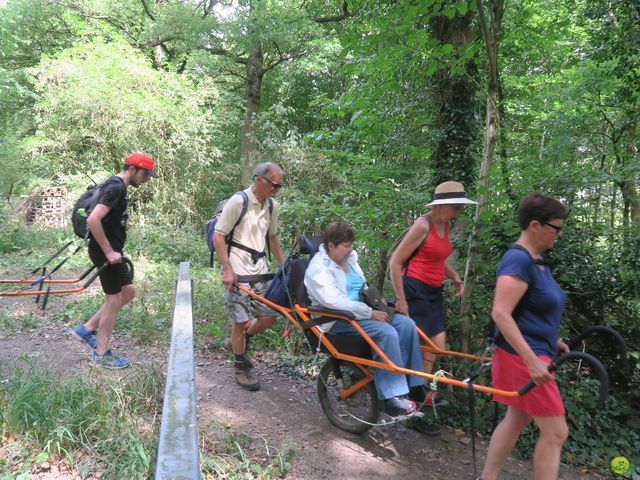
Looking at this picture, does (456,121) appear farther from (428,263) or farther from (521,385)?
(521,385)

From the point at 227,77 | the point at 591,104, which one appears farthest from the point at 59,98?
the point at 591,104

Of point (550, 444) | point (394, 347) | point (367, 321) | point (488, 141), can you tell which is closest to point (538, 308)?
point (550, 444)

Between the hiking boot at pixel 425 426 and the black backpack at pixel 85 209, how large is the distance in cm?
350

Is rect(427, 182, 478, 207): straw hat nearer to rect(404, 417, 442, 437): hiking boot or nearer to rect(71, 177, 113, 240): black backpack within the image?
rect(404, 417, 442, 437): hiking boot

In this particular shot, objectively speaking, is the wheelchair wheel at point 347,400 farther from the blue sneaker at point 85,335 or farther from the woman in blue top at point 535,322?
the blue sneaker at point 85,335

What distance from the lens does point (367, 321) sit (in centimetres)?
347

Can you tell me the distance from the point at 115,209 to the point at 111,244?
1.22ft

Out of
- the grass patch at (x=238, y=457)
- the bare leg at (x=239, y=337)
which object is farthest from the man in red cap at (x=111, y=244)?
the grass patch at (x=238, y=457)

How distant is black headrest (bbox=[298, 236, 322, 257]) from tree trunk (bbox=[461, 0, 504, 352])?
1.51 meters

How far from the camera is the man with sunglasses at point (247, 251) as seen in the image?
418cm

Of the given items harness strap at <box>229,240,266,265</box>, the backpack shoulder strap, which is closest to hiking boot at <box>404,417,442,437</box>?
harness strap at <box>229,240,266,265</box>

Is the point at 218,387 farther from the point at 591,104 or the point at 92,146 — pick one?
the point at 92,146

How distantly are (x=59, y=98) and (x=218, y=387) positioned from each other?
11.7m

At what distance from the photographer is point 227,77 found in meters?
19.0
